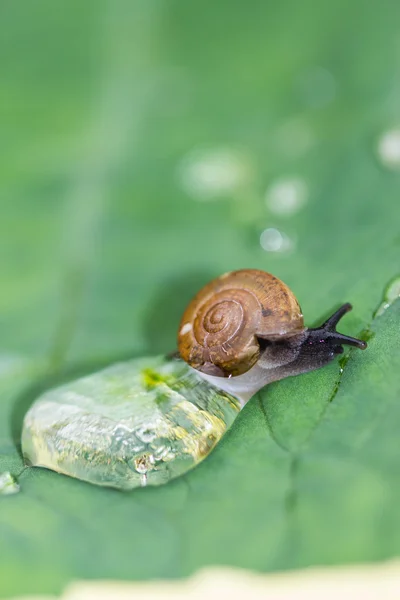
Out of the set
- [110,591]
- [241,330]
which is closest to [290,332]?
[241,330]

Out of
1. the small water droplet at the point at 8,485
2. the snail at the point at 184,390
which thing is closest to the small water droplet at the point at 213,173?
the snail at the point at 184,390

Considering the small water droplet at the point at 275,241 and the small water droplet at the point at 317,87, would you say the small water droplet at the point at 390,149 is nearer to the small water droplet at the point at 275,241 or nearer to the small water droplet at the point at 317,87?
the small water droplet at the point at 317,87

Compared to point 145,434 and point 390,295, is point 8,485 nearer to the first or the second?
point 145,434

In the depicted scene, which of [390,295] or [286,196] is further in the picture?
[286,196]

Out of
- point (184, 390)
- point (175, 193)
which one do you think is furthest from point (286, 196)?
point (184, 390)

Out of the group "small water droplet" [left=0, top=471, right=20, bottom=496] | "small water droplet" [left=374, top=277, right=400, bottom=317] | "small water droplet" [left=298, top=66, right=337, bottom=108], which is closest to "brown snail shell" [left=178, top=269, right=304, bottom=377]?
"small water droplet" [left=374, top=277, right=400, bottom=317]
